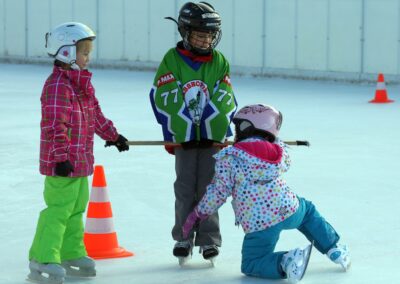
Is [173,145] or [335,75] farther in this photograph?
[335,75]

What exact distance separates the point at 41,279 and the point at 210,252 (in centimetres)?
96

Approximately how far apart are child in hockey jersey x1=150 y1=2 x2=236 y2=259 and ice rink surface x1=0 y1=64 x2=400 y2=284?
336mm

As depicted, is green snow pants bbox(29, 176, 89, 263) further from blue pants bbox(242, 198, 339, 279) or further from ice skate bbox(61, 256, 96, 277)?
blue pants bbox(242, 198, 339, 279)

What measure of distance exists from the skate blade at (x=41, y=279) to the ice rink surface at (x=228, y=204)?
141 millimetres

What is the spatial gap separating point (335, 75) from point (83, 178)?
1363 cm

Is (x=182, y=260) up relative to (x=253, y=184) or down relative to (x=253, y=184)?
down

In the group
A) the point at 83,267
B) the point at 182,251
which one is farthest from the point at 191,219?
the point at 83,267

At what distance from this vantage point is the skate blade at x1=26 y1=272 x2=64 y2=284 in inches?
236

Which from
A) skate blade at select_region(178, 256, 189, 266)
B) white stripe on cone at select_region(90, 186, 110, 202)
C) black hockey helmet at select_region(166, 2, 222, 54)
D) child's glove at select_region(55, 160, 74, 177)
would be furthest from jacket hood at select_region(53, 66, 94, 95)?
skate blade at select_region(178, 256, 189, 266)

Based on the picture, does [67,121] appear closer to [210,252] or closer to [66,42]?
[66,42]

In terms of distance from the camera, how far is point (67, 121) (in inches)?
234

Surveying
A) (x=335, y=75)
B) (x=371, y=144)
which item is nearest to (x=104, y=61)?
(x=335, y=75)

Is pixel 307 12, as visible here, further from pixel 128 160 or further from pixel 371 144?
pixel 128 160

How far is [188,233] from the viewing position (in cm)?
647
